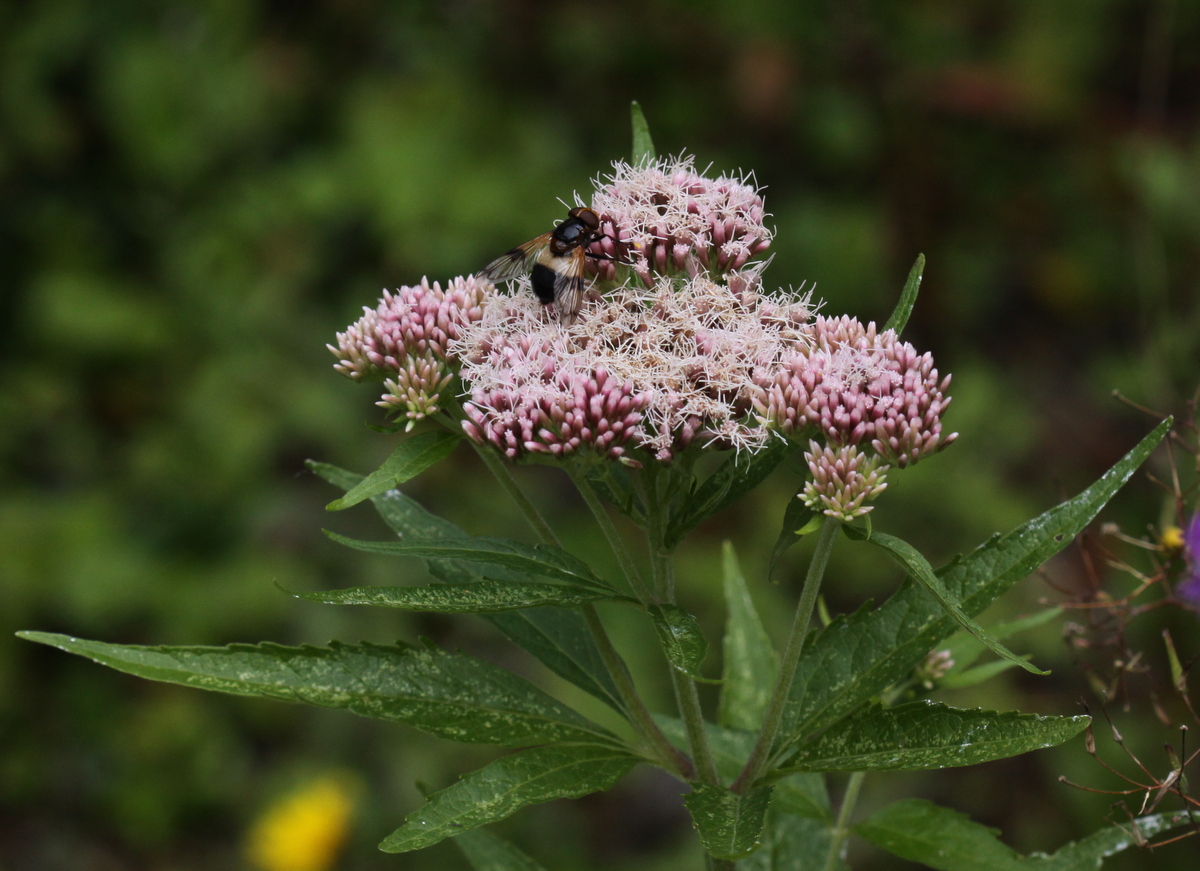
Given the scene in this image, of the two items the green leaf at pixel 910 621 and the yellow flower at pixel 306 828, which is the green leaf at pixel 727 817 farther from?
the yellow flower at pixel 306 828

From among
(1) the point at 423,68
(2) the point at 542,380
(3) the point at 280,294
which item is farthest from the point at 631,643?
(1) the point at 423,68

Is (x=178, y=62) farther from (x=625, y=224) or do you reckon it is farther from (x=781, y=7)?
(x=625, y=224)

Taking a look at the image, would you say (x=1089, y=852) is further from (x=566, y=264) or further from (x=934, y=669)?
(x=566, y=264)

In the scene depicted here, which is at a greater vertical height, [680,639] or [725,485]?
[725,485]

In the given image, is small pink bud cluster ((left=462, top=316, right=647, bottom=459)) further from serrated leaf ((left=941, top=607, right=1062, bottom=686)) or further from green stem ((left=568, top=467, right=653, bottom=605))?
serrated leaf ((left=941, top=607, right=1062, bottom=686))

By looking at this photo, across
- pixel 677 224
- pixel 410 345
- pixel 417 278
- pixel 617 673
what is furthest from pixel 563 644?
pixel 417 278

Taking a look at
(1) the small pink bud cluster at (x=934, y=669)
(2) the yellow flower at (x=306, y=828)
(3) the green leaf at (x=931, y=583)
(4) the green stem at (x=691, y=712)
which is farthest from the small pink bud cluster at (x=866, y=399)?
(2) the yellow flower at (x=306, y=828)

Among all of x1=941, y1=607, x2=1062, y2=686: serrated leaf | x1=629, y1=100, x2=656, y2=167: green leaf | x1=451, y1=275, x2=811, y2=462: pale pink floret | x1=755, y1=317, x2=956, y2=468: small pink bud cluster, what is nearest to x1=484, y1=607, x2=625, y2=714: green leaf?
x1=451, y1=275, x2=811, y2=462: pale pink floret
